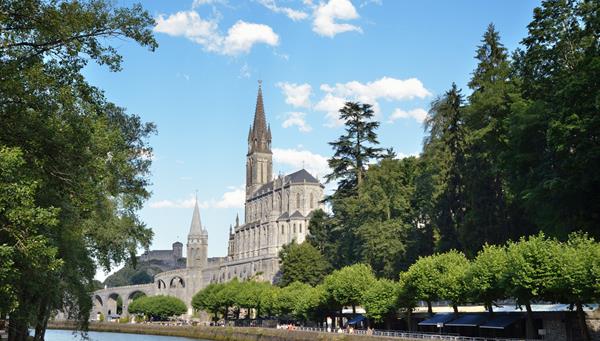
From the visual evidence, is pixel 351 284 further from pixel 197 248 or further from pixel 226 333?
pixel 197 248

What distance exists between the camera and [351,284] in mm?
49781

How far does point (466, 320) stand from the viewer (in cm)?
3934

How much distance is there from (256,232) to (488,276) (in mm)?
99122

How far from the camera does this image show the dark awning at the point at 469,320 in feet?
126

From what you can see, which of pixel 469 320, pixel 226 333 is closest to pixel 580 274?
pixel 469 320

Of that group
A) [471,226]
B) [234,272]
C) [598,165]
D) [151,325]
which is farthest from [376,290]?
[234,272]

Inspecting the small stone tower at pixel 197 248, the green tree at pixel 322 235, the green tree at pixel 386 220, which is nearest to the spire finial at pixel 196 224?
the small stone tower at pixel 197 248

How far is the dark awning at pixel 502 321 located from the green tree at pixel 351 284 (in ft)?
41.5

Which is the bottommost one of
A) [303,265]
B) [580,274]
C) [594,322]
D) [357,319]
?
[594,322]

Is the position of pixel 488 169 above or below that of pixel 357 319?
above

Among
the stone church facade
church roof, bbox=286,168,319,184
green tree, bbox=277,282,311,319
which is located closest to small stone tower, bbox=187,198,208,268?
the stone church facade

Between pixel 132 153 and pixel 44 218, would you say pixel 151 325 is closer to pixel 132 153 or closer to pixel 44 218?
pixel 132 153

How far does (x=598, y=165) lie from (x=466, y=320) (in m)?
13.6

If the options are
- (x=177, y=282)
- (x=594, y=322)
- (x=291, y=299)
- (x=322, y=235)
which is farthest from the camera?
(x=177, y=282)
